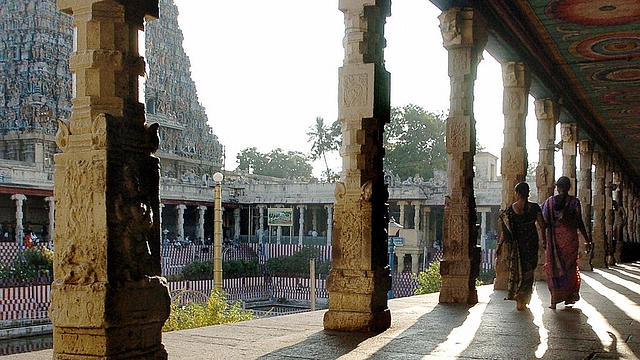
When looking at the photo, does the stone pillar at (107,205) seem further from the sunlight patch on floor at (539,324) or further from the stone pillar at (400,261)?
the stone pillar at (400,261)

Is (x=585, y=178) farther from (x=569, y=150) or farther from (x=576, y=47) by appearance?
(x=576, y=47)

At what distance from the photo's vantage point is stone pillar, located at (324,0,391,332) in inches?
214

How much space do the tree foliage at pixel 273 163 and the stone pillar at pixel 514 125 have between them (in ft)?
224

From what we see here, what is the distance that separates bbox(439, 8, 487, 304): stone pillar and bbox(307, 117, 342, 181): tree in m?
53.1

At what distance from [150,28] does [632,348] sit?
46.7m

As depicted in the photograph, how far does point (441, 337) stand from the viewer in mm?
5113

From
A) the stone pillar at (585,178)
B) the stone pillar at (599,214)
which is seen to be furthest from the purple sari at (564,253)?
the stone pillar at (599,214)

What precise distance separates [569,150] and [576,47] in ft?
17.4

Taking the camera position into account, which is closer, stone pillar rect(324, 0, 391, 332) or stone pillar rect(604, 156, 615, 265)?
stone pillar rect(324, 0, 391, 332)

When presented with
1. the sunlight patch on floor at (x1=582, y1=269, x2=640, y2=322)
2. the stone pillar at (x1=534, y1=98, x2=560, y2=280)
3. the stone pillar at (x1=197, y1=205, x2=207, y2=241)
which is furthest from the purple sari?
the stone pillar at (x1=197, y1=205, x2=207, y2=241)

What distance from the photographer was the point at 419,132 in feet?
185

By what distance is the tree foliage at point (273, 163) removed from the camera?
79062 mm

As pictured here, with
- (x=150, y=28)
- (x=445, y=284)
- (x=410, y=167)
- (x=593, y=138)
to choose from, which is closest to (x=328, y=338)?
(x=445, y=284)

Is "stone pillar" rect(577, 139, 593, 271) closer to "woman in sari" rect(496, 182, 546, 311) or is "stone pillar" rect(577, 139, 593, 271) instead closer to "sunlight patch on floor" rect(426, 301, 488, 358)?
"woman in sari" rect(496, 182, 546, 311)
